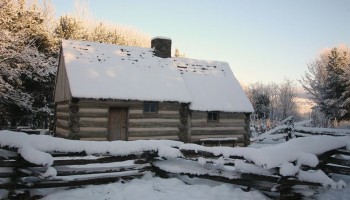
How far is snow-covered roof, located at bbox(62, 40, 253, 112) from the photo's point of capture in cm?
1479

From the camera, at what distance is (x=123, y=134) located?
15242mm

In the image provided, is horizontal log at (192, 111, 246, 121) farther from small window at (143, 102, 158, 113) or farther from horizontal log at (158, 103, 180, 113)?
small window at (143, 102, 158, 113)

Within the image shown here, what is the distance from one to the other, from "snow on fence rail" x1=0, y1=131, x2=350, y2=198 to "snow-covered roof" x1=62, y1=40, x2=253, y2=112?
7062 mm

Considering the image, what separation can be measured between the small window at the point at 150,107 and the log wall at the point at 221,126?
7.44ft

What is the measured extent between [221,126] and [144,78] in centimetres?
540

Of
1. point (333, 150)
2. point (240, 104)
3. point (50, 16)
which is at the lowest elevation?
point (333, 150)

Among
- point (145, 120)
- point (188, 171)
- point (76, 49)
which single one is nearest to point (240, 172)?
point (188, 171)

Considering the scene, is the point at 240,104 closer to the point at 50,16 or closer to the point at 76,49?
the point at 76,49

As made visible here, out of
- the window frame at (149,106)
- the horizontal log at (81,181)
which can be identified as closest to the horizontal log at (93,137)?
the window frame at (149,106)

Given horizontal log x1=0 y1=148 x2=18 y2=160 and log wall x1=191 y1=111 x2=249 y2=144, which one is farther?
log wall x1=191 y1=111 x2=249 y2=144

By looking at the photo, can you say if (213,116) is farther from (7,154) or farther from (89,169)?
(7,154)

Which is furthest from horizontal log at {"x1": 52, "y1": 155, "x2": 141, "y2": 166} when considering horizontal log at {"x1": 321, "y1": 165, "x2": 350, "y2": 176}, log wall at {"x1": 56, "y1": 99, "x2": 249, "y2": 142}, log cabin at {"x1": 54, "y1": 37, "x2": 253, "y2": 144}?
log wall at {"x1": 56, "y1": 99, "x2": 249, "y2": 142}

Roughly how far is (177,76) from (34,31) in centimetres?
1237

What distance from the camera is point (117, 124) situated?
15.1 m
